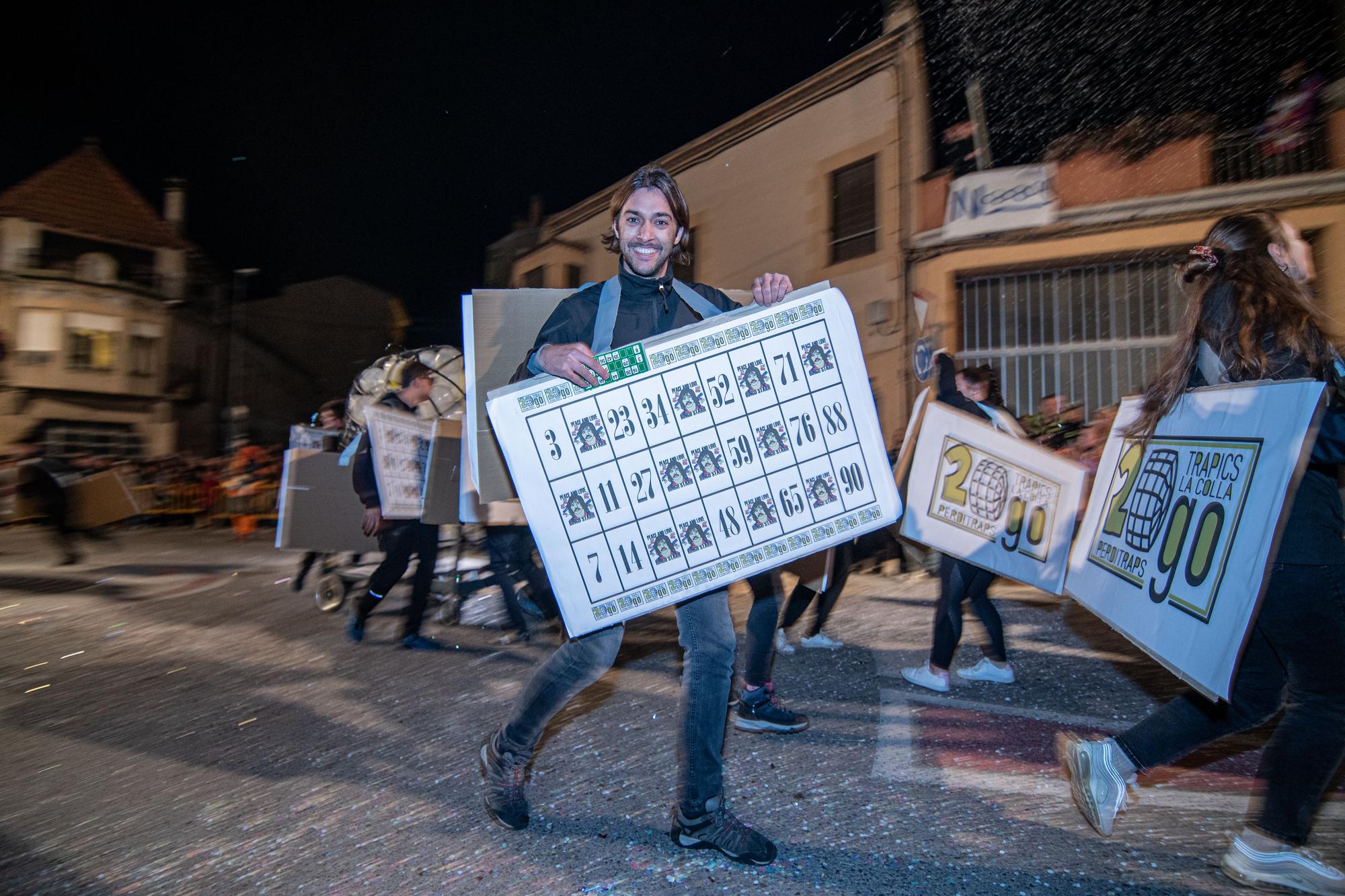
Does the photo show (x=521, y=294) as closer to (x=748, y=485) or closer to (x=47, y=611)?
(x=748, y=485)

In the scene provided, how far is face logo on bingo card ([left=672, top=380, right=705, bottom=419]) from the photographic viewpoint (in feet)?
7.62

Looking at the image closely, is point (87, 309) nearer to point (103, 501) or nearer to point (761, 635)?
point (103, 501)

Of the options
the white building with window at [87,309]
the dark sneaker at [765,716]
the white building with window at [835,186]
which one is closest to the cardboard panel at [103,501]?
the white building with window at [835,186]

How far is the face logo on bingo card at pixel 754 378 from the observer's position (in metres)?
2.34

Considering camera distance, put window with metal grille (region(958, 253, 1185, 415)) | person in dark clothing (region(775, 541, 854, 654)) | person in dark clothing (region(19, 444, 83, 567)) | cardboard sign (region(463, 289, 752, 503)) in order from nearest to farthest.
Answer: cardboard sign (region(463, 289, 752, 503)) → person in dark clothing (region(775, 541, 854, 654)) → person in dark clothing (region(19, 444, 83, 567)) → window with metal grille (region(958, 253, 1185, 415))

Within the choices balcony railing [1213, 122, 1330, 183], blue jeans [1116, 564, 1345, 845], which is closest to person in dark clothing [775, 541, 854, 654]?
blue jeans [1116, 564, 1345, 845]

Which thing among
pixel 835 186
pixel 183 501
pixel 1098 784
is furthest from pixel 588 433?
pixel 183 501

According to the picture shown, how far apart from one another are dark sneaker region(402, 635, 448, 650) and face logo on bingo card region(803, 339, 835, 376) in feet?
13.3

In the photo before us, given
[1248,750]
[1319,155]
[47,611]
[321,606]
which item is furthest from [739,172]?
[1248,750]

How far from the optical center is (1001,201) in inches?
504

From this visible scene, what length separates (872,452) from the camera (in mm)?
2352

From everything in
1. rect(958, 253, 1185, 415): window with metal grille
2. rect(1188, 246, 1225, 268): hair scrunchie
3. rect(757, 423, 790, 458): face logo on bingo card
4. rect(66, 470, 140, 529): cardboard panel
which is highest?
rect(958, 253, 1185, 415): window with metal grille

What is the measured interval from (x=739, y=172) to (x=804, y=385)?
1485 centimetres

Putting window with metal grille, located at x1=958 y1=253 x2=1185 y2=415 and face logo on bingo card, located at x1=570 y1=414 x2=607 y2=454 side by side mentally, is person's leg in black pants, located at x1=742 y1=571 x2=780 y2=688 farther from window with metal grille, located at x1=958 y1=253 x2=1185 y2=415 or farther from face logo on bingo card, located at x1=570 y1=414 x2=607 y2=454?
window with metal grille, located at x1=958 y1=253 x2=1185 y2=415
